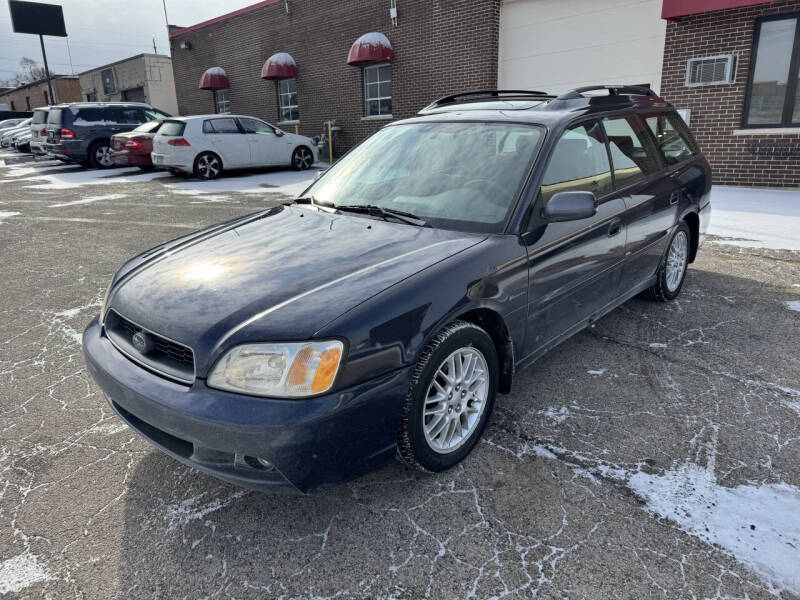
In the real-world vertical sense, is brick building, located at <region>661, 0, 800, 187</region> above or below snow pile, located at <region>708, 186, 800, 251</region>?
above

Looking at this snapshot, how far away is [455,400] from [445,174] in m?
1.32

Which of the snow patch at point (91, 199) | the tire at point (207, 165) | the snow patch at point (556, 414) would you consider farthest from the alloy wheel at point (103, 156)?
the snow patch at point (556, 414)

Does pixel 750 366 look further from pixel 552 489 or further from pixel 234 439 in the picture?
pixel 234 439

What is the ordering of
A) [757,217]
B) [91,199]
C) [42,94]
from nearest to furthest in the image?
[757,217] → [91,199] → [42,94]

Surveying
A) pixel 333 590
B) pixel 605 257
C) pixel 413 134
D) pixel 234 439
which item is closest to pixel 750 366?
pixel 605 257

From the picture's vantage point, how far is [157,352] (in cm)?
235

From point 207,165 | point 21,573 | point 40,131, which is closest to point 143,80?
point 40,131

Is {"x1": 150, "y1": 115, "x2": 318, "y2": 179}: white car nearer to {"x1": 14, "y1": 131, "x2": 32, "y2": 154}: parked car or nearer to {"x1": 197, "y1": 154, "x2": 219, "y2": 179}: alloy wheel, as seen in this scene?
{"x1": 197, "y1": 154, "x2": 219, "y2": 179}: alloy wheel

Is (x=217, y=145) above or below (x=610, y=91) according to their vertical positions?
below

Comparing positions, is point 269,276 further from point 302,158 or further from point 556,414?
point 302,158

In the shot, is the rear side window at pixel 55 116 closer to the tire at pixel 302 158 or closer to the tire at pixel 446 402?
the tire at pixel 302 158

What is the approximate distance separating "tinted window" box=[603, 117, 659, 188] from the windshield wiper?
1.49 metres

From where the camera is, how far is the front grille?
2.21 metres

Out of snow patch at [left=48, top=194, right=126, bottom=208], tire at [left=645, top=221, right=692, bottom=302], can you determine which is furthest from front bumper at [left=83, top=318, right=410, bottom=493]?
snow patch at [left=48, top=194, right=126, bottom=208]
